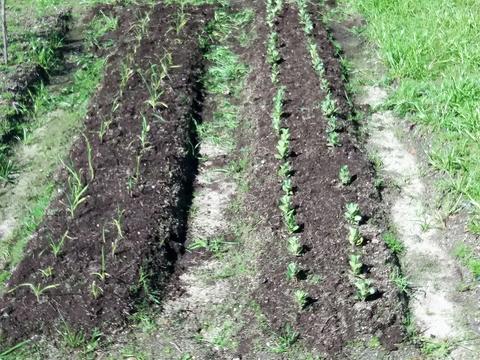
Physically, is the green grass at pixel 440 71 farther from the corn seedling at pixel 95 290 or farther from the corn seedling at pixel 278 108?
the corn seedling at pixel 95 290

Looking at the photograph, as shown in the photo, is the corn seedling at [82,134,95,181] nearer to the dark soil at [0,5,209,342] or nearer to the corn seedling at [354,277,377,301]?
the dark soil at [0,5,209,342]

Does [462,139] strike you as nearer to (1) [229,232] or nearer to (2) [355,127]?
(2) [355,127]

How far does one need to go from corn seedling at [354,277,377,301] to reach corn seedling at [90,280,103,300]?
59.9 inches

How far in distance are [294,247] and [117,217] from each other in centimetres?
120

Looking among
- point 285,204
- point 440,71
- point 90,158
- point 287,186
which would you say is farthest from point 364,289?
point 440,71

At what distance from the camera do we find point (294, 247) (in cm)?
475

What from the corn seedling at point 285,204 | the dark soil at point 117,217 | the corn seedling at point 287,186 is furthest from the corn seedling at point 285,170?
the dark soil at point 117,217

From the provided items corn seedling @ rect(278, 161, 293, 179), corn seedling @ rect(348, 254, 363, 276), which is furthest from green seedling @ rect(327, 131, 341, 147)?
corn seedling @ rect(348, 254, 363, 276)

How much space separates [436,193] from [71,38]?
13.2ft

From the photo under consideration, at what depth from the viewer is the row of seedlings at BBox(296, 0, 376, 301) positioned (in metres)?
4.54

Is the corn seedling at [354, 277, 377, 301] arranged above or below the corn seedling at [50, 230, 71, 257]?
below

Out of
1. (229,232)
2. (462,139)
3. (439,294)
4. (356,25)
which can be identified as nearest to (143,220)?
(229,232)

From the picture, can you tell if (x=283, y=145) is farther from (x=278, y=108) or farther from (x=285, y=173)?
(x=278, y=108)

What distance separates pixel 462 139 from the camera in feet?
19.3
